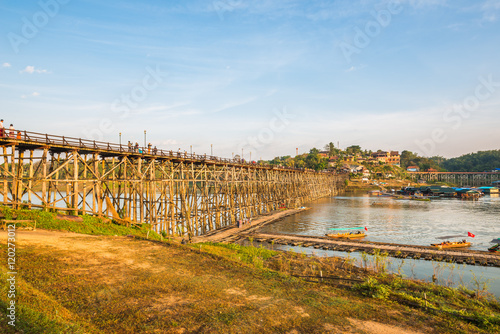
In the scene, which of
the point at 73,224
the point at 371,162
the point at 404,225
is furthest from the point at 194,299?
the point at 371,162

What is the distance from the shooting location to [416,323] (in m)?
9.96

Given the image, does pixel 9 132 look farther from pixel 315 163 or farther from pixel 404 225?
pixel 315 163

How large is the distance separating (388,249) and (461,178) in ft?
523

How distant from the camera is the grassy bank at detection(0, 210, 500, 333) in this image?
28.9ft

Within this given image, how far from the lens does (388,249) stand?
27.8 metres

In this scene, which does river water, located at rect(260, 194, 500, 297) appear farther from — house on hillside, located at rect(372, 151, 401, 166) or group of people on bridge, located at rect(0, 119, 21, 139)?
house on hillside, located at rect(372, 151, 401, 166)

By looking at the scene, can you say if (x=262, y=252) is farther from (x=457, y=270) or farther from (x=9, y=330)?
(x=9, y=330)

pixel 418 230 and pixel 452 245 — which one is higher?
pixel 452 245

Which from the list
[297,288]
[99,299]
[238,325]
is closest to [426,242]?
[297,288]

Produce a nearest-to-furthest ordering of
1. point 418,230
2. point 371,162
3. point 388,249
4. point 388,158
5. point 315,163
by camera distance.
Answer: point 388,249
point 418,230
point 315,163
point 371,162
point 388,158

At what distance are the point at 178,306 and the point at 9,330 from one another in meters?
4.77

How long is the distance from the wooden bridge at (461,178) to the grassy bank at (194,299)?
543ft

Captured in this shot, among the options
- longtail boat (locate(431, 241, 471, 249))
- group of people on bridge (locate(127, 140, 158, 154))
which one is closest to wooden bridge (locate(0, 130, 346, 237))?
group of people on bridge (locate(127, 140, 158, 154))

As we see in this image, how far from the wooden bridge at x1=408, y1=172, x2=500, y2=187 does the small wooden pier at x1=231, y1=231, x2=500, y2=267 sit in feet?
480
